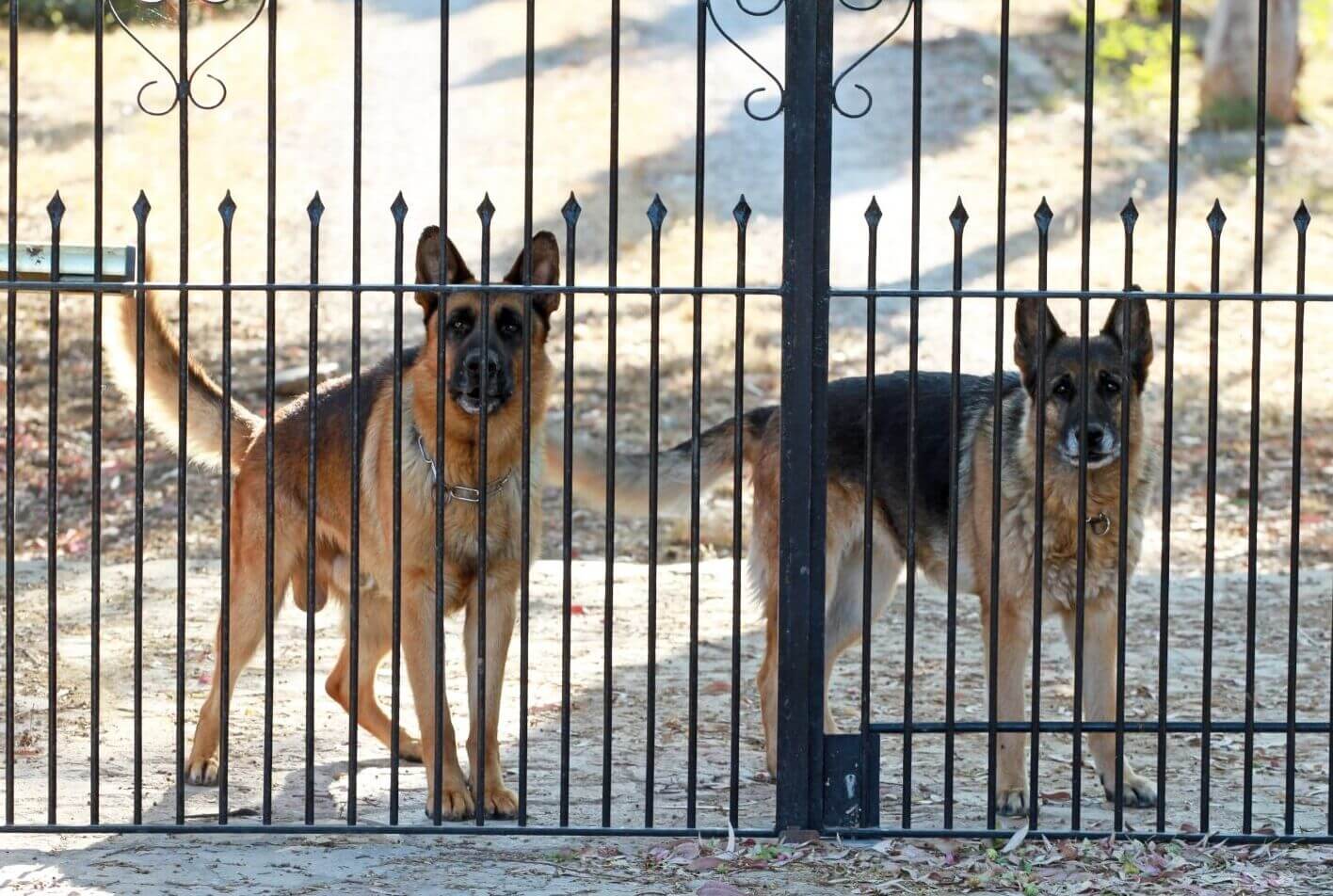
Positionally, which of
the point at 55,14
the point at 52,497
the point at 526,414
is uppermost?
the point at 55,14

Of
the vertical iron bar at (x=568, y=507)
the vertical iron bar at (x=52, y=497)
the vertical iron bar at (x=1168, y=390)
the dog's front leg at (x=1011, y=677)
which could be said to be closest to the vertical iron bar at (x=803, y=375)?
the vertical iron bar at (x=568, y=507)

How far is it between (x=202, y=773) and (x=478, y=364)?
1.82m

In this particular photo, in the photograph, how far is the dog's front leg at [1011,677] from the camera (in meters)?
6.01

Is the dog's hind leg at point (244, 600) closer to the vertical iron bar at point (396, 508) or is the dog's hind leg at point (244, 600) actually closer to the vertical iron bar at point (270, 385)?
the vertical iron bar at point (270, 385)

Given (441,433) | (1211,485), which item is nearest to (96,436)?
(441,433)

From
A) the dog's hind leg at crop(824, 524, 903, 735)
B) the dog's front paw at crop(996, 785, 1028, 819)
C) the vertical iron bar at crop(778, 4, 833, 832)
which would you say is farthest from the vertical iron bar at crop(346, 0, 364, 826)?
the dog's hind leg at crop(824, 524, 903, 735)

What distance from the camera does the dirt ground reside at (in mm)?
6270

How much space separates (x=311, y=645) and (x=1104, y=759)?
9.41 ft

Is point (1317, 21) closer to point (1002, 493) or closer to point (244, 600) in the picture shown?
point (1002, 493)

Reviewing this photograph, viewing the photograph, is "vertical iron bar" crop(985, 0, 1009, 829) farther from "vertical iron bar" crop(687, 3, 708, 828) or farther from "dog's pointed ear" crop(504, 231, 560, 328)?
"dog's pointed ear" crop(504, 231, 560, 328)

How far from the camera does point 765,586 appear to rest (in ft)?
22.4

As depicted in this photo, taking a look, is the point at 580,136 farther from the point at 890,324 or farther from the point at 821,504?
the point at 821,504

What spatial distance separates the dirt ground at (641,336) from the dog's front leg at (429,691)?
1.20 ft

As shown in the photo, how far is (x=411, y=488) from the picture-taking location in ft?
19.3
